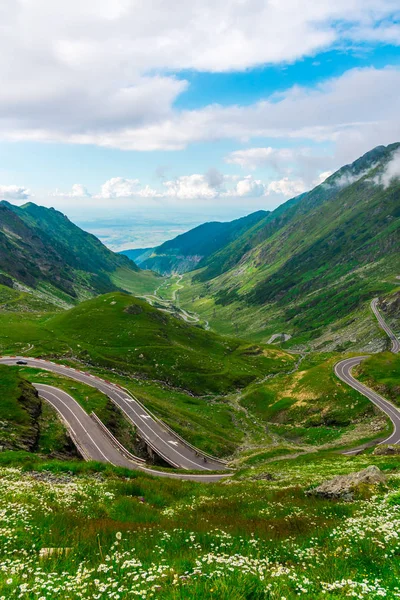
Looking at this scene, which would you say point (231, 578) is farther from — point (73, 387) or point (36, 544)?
point (73, 387)

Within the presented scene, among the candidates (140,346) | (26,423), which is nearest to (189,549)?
(26,423)

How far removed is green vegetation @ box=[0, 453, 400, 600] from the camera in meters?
6.92

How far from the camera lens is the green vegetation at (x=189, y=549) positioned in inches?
273

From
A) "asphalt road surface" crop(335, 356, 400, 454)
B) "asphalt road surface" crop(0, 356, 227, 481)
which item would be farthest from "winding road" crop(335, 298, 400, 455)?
"asphalt road surface" crop(0, 356, 227, 481)

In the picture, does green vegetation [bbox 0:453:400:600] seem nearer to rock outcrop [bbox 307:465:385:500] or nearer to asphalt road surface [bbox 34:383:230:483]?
rock outcrop [bbox 307:465:385:500]

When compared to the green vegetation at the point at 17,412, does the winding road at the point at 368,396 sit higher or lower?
lower

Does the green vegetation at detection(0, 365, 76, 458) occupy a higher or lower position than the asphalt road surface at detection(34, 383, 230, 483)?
higher


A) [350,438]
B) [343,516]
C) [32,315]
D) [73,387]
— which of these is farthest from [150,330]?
[343,516]

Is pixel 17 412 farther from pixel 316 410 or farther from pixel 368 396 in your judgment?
pixel 368 396

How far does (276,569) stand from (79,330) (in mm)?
145835

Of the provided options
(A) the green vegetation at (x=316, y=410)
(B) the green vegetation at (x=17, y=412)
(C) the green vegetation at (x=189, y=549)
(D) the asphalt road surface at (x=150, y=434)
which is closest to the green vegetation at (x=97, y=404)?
(D) the asphalt road surface at (x=150, y=434)

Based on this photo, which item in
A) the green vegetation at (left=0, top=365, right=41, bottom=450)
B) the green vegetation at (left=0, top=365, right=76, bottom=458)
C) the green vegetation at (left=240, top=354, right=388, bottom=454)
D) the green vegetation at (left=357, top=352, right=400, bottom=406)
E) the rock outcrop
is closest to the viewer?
the rock outcrop

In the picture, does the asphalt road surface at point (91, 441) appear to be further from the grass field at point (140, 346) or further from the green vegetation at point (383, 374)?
the green vegetation at point (383, 374)

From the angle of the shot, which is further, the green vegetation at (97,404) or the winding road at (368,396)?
the winding road at (368,396)
